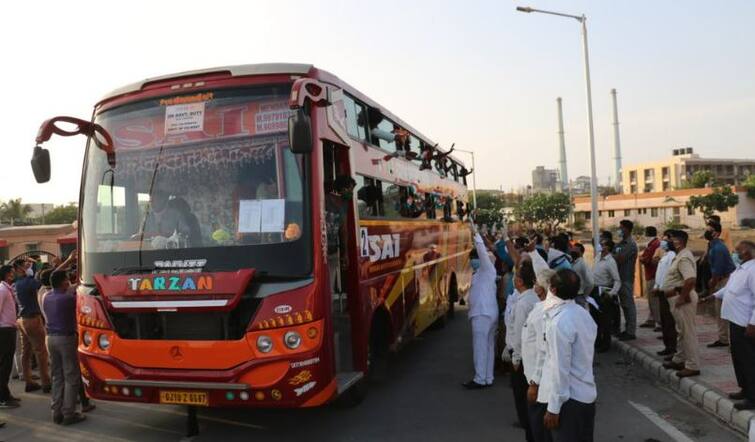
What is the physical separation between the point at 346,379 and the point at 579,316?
275cm

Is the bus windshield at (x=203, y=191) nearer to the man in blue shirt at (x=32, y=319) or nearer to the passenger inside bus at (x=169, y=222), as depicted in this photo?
the passenger inside bus at (x=169, y=222)

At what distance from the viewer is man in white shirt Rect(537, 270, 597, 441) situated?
3740 millimetres

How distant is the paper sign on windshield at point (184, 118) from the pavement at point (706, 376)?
5010 mm

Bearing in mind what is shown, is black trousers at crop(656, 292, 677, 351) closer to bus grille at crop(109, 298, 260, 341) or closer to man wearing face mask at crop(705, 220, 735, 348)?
man wearing face mask at crop(705, 220, 735, 348)

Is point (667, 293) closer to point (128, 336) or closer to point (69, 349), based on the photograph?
point (128, 336)

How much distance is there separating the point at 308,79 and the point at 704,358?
6.58m

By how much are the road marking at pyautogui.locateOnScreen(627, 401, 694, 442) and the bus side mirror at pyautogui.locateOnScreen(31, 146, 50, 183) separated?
21.1 ft

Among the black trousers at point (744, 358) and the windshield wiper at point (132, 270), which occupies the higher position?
the windshield wiper at point (132, 270)

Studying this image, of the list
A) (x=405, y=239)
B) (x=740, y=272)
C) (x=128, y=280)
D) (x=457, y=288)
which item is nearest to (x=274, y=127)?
(x=128, y=280)

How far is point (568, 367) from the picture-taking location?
12.3 ft

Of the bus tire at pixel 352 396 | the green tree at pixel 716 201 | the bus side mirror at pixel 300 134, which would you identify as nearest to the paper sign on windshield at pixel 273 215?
the bus side mirror at pixel 300 134

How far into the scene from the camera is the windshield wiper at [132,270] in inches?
208

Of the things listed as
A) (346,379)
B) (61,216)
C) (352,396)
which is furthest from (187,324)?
(61,216)

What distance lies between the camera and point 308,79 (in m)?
5.31
